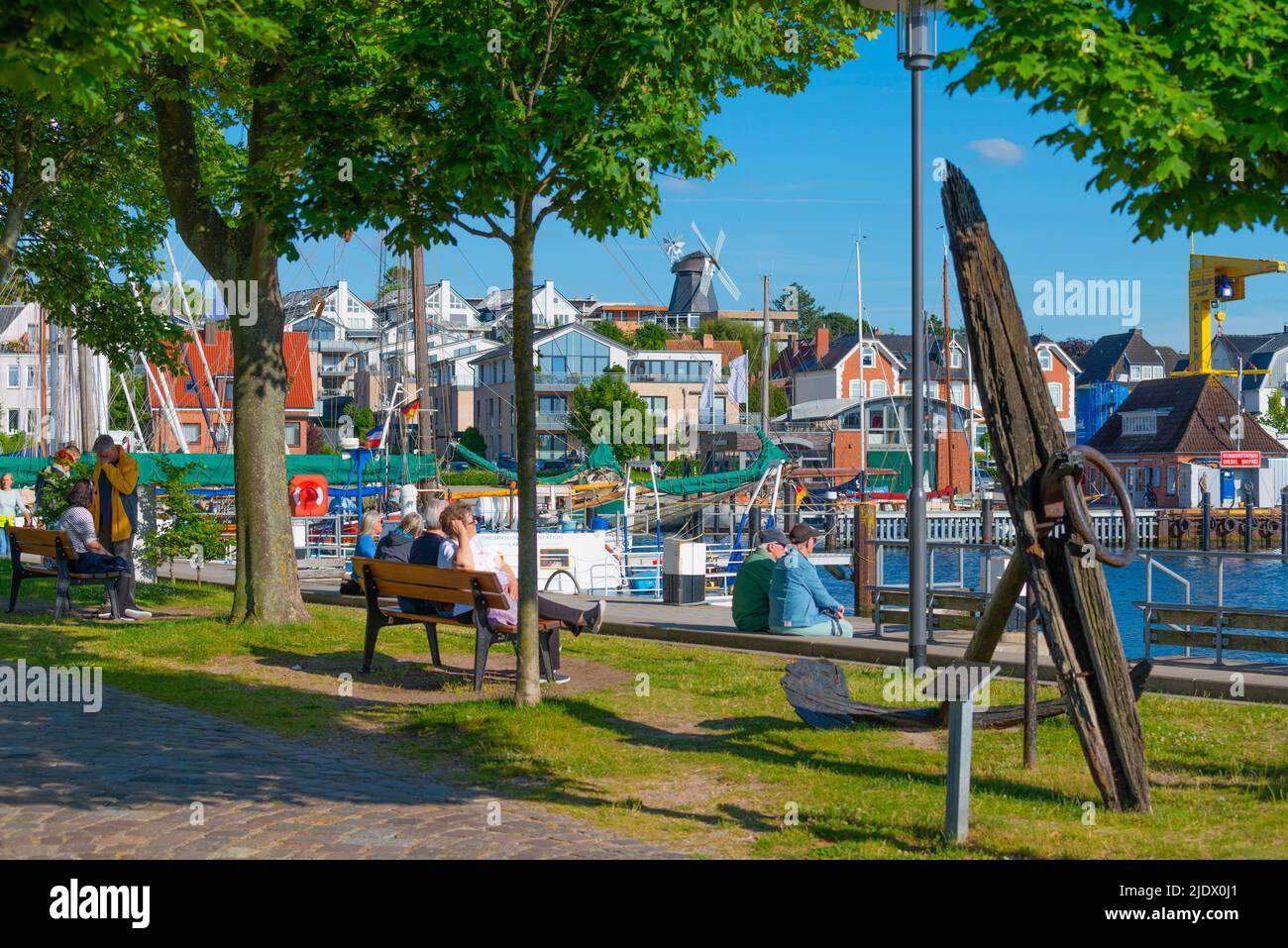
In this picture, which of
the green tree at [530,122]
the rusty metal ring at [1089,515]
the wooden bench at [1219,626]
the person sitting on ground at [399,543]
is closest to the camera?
the rusty metal ring at [1089,515]

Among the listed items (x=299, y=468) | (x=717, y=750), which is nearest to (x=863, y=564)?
(x=717, y=750)

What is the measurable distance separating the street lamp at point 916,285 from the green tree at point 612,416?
68691mm

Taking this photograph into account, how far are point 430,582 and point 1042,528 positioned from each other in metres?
5.94

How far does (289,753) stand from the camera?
9133 millimetres

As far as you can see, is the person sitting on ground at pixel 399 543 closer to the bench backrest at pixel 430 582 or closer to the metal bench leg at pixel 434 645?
the metal bench leg at pixel 434 645

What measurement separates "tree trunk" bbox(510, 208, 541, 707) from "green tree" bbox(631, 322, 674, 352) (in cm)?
10735

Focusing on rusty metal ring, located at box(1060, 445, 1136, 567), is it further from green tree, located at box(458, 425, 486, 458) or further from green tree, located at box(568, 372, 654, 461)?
green tree, located at box(458, 425, 486, 458)

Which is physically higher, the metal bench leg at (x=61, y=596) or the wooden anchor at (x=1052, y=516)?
the wooden anchor at (x=1052, y=516)

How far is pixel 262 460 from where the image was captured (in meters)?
15.1

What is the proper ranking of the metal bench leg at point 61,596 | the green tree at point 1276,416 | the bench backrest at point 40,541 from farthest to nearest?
1. the green tree at point 1276,416
2. the metal bench leg at point 61,596
3. the bench backrest at point 40,541

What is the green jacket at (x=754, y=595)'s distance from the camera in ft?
48.8

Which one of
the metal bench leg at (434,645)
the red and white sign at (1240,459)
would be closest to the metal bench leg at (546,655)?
the metal bench leg at (434,645)
